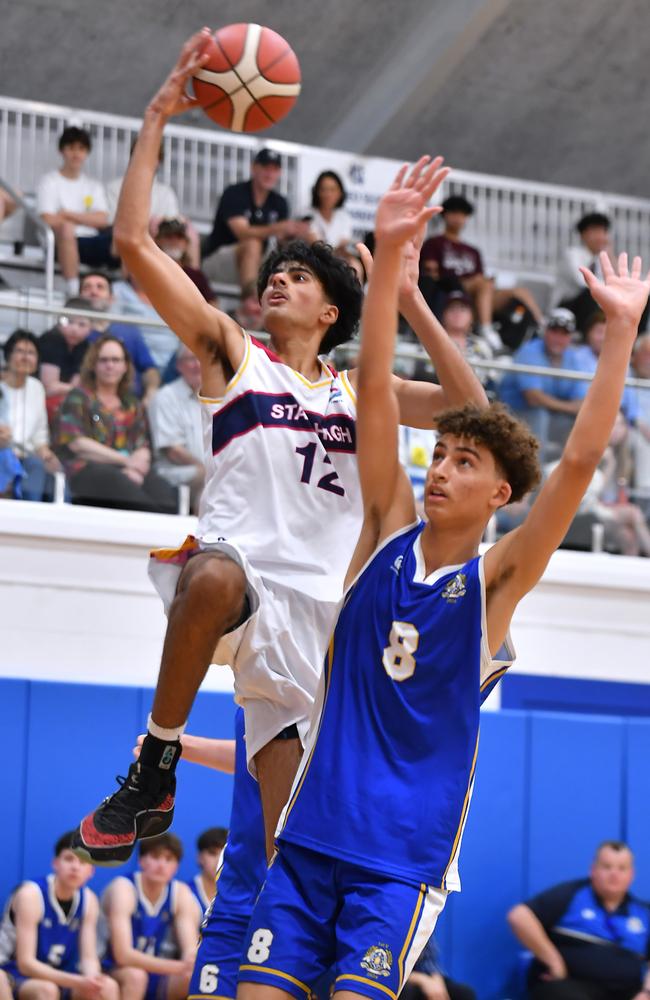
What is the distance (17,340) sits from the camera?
812 centimetres

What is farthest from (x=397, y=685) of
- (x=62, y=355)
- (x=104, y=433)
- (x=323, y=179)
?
(x=323, y=179)

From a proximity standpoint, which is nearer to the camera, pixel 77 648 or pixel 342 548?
pixel 342 548

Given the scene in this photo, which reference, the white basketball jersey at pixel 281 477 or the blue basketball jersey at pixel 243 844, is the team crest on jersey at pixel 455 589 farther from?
the blue basketball jersey at pixel 243 844

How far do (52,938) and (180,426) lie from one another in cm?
272

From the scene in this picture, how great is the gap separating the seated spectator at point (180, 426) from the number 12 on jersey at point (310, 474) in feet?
13.0

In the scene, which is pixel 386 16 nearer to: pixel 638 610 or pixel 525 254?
pixel 525 254

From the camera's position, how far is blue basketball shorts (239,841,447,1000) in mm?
3568

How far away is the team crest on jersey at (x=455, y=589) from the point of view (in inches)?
148

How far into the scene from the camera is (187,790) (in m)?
8.45

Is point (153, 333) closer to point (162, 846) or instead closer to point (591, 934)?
point (162, 846)

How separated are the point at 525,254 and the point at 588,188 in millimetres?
1521

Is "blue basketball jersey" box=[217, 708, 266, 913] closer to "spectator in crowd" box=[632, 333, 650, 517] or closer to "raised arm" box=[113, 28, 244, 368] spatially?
"raised arm" box=[113, 28, 244, 368]

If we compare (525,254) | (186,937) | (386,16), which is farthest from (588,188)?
(186,937)

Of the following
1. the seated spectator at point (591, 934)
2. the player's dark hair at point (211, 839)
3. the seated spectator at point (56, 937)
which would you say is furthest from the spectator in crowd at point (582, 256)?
the seated spectator at point (56, 937)
